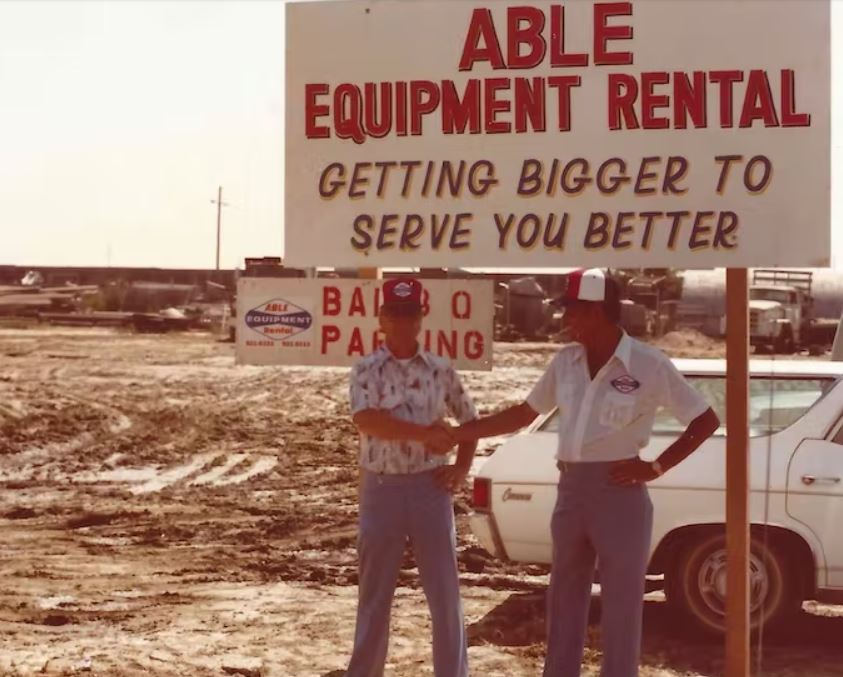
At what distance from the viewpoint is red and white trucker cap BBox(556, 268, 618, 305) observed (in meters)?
4.89

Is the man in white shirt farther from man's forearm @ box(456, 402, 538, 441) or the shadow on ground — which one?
the shadow on ground

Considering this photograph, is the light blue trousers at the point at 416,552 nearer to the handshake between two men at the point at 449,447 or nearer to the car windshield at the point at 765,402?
the handshake between two men at the point at 449,447

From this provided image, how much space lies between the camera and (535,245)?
5.45 metres

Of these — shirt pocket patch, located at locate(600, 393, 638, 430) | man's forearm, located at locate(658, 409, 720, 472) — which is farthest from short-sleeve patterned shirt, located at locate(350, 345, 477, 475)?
man's forearm, located at locate(658, 409, 720, 472)

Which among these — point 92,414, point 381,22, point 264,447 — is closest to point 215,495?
point 264,447

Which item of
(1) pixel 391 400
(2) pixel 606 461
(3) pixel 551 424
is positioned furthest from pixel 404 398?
(3) pixel 551 424

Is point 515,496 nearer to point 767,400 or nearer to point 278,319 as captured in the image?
point 767,400

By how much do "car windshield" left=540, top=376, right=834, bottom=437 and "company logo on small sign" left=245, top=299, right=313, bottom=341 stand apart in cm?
246

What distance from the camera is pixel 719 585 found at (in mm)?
7426

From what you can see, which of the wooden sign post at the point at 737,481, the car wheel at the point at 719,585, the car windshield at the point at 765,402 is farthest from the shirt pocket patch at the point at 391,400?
the car wheel at the point at 719,585

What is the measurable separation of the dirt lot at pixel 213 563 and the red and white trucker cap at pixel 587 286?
273 cm

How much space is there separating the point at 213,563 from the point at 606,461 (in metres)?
6.07

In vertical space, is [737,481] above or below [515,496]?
above

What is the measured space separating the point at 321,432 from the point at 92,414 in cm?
417
